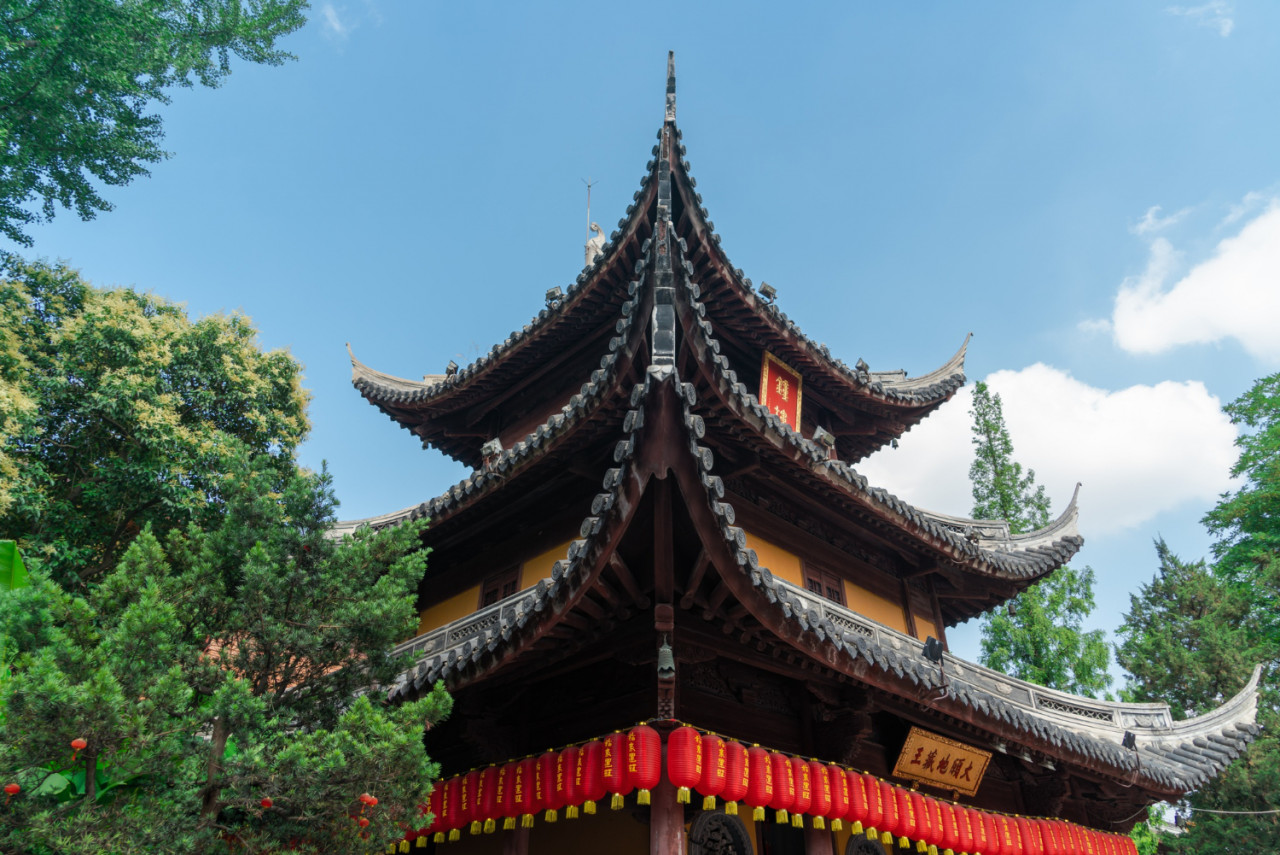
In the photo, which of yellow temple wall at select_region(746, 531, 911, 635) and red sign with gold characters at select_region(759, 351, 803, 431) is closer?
yellow temple wall at select_region(746, 531, 911, 635)

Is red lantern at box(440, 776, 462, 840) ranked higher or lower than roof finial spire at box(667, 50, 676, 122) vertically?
lower

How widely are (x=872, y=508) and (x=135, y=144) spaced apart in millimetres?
11870

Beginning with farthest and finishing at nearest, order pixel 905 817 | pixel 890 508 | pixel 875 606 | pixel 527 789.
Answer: pixel 875 606 → pixel 890 508 → pixel 905 817 → pixel 527 789

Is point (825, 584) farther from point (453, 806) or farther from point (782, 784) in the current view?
point (453, 806)

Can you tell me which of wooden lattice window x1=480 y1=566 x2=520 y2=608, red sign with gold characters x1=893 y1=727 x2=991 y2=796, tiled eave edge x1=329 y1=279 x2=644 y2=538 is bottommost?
red sign with gold characters x1=893 y1=727 x2=991 y2=796

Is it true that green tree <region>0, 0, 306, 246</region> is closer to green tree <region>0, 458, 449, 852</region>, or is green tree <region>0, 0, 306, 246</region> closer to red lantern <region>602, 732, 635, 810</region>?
green tree <region>0, 458, 449, 852</region>

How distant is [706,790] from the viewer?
243 inches

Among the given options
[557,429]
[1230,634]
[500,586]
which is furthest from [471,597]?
[1230,634]

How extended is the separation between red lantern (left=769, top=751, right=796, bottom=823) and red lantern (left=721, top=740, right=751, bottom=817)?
1.22 feet

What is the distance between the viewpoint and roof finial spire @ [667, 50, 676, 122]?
902 cm

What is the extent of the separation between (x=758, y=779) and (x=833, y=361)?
758 centimetres

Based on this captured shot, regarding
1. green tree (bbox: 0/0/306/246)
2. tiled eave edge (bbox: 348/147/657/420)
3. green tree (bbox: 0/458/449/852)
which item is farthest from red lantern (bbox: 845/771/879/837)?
green tree (bbox: 0/0/306/246)

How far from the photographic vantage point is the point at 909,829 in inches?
305

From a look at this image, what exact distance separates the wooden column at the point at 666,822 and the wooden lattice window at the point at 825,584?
4.57m
